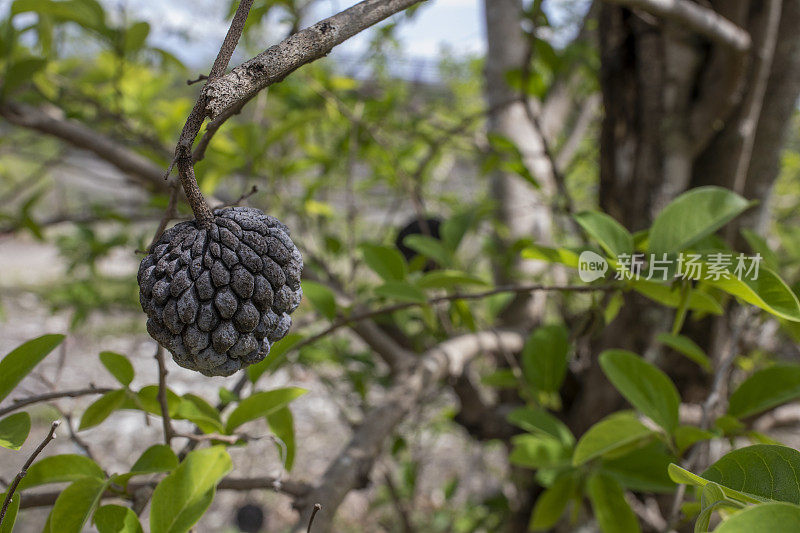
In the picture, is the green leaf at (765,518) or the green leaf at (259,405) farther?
the green leaf at (259,405)

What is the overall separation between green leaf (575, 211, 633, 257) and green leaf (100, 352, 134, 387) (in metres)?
0.44

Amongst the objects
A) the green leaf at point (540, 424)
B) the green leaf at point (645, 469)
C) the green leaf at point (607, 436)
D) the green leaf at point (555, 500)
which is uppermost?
the green leaf at point (607, 436)

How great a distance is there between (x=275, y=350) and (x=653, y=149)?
0.76 meters

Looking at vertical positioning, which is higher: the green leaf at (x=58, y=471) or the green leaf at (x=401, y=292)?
the green leaf at (x=401, y=292)

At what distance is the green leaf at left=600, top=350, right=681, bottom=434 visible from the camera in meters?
0.58

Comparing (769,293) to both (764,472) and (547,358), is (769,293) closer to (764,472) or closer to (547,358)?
(764,472)

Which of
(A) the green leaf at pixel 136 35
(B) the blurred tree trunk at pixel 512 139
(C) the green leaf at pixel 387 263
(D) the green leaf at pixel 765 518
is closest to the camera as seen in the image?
(D) the green leaf at pixel 765 518

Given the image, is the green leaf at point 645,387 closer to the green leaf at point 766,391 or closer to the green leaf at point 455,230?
the green leaf at point 766,391

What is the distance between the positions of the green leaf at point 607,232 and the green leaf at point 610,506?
1.08 ft

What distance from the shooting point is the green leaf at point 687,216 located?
54 cm

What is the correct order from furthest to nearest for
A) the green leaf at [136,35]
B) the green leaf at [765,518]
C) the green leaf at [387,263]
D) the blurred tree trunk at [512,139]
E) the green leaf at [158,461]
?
the blurred tree trunk at [512,139] → the green leaf at [136,35] → the green leaf at [387,263] → the green leaf at [158,461] → the green leaf at [765,518]

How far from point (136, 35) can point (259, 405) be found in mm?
806

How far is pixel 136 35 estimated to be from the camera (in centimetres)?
101

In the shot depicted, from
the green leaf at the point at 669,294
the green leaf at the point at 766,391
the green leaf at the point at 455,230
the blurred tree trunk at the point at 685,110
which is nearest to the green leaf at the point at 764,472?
the green leaf at the point at 669,294
